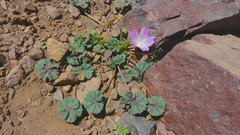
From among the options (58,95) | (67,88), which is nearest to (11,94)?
(58,95)

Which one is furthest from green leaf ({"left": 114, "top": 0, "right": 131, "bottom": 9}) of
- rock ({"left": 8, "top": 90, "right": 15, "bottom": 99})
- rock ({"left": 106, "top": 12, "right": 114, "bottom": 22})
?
rock ({"left": 8, "top": 90, "right": 15, "bottom": 99})

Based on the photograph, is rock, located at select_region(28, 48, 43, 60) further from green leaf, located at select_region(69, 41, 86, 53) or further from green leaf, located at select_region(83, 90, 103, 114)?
green leaf, located at select_region(83, 90, 103, 114)

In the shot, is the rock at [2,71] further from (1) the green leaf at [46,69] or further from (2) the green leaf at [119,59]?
(2) the green leaf at [119,59]

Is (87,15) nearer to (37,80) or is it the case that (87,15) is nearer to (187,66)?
(37,80)

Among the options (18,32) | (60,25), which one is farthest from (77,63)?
(18,32)

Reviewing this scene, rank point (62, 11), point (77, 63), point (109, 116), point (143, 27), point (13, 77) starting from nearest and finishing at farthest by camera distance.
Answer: point (13, 77) < point (109, 116) < point (77, 63) < point (143, 27) < point (62, 11)

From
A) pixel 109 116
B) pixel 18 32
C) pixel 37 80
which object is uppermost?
pixel 18 32
